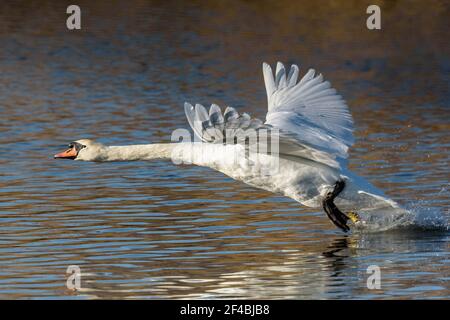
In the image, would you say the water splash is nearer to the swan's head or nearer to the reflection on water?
the reflection on water

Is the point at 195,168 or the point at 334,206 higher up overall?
the point at 195,168

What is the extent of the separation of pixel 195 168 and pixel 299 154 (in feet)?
14.1

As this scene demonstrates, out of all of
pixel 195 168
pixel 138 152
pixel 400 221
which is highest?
pixel 138 152

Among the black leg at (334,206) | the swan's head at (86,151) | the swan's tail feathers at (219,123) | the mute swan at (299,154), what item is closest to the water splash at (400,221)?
the mute swan at (299,154)

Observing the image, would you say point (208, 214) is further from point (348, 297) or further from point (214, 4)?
point (214, 4)

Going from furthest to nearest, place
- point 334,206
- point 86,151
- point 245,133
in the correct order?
point 86,151
point 334,206
point 245,133

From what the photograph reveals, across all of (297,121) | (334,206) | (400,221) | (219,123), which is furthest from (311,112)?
(219,123)

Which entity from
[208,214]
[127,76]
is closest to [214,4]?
[127,76]

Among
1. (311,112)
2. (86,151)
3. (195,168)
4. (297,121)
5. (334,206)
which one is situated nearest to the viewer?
(297,121)

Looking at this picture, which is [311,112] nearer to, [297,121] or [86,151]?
[297,121]

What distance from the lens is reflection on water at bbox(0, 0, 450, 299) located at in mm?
9727

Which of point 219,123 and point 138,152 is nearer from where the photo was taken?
point 219,123

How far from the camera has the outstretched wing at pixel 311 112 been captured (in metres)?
10.4

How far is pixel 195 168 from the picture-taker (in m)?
14.8
